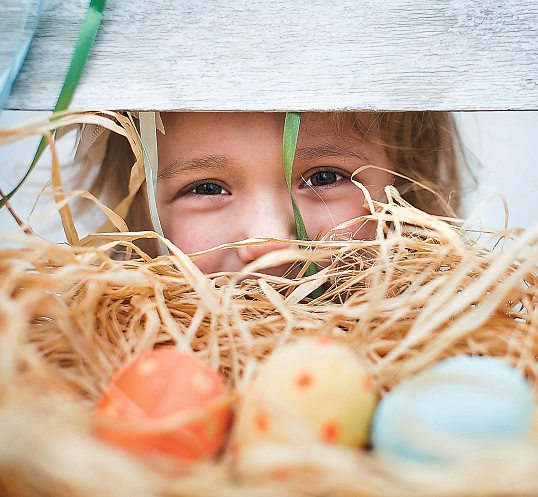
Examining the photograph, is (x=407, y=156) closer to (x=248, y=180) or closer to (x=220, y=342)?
(x=248, y=180)

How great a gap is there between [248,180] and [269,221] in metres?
0.09

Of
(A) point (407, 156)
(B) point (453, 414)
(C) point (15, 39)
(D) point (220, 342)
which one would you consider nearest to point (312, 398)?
(B) point (453, 414)

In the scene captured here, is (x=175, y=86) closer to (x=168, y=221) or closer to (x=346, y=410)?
(x=168, y=221)

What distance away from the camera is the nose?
3.58ft

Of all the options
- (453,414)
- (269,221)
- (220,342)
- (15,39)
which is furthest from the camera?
(269,221)

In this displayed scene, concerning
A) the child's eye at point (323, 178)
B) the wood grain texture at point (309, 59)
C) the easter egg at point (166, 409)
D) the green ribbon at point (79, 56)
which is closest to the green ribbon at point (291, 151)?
the wood grain texture at point (309, 59)

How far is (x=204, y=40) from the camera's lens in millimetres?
957

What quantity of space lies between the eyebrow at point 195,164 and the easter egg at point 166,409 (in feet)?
1.97

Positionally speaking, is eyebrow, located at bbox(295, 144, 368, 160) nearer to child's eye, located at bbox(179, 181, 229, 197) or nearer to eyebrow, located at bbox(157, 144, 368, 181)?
eyebrow, located at bbox(157, 144, 368, 181)

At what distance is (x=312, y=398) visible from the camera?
0.52 metres

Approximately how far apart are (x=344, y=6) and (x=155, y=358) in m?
0.59

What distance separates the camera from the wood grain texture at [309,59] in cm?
94

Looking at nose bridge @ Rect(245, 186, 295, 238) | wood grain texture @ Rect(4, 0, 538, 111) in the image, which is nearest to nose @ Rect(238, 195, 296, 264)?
nose bridge @ Rect(245, 186, 295, 238)

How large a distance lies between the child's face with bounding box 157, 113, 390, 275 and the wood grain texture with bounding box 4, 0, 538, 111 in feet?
0.58
